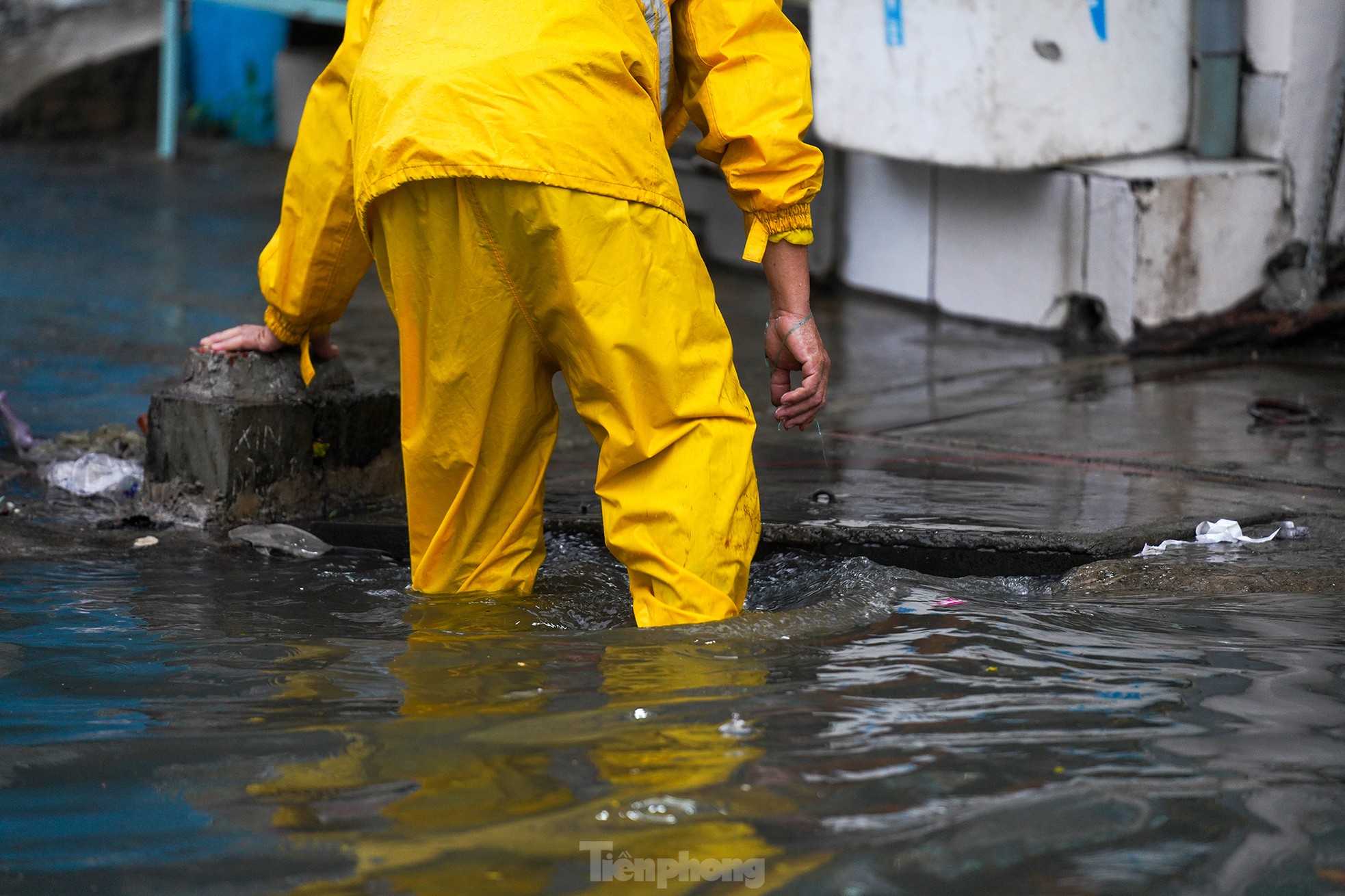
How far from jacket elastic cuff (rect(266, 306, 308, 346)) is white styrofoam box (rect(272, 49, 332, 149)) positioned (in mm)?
7761

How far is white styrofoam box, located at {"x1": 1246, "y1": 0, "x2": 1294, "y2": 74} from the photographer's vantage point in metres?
5.02

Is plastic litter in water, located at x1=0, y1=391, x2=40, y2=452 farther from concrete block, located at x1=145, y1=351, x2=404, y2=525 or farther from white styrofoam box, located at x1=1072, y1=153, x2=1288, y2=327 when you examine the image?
white styrofoam box, located at x1=1072, y1=153, x2=1288, y2=327

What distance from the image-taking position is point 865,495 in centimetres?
351

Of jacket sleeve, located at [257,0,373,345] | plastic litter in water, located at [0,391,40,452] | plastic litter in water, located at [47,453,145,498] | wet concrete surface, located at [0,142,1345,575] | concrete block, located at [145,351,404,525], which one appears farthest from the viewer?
plastic litter in water, located at [0,391,40,452]

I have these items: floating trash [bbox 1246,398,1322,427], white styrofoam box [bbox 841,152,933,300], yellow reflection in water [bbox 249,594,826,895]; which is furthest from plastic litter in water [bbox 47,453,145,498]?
white styrofoam box [bbox 841,152,933,300]

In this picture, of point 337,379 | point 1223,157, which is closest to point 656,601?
point 337,379

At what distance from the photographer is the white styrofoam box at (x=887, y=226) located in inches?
237

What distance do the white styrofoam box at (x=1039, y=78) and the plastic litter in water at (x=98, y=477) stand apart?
302 centimetres

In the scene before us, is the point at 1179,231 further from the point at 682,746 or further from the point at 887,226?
the point at 682,746

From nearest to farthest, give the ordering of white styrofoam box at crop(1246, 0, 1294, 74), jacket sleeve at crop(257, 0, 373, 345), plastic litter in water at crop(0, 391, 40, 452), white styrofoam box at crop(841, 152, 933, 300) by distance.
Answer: jacket sleeve at crop(257, 0, 373, 345) < plastic litter in water at crop(0, 391, 40, 452) < white styrofoam box at crop(1246, 0, 1294, 74) < white styrofoam box at crop(841, 152, 933, 300)

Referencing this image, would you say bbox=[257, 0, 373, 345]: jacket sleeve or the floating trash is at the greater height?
bbox=[257, 0, 373, 345]: jacket sleeve

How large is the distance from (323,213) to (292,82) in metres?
8.46

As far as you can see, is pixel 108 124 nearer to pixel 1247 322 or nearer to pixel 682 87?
pixel 1247 322
